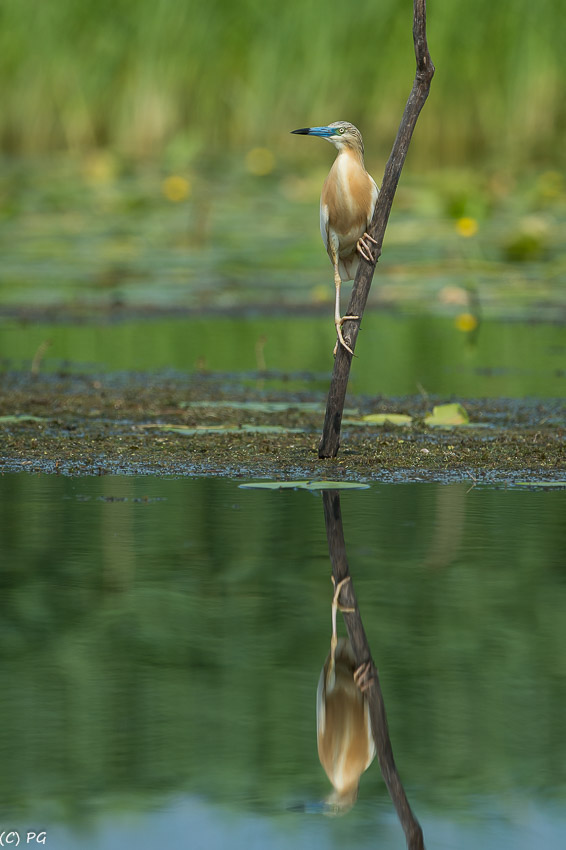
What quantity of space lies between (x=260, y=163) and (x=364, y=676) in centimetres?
1317

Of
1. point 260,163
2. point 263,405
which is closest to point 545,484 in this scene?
point 263,405

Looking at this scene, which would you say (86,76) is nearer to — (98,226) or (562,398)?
(98,226)

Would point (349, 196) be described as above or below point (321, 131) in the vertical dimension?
below

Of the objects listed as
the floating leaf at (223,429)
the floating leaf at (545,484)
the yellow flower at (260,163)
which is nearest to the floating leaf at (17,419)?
the floating leaf at (223,429)

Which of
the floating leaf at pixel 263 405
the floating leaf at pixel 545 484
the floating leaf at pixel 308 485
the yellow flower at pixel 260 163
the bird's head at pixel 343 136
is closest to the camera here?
the floating leaf at pixel 308 485

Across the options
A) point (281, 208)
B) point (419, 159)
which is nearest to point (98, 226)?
point (281, 208)

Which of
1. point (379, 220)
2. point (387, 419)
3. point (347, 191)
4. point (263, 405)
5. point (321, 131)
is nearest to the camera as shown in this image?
point (379, 220)

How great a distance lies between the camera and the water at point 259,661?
2648mm

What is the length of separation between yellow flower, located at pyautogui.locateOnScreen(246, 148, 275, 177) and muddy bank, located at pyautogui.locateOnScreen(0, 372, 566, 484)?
8.35m

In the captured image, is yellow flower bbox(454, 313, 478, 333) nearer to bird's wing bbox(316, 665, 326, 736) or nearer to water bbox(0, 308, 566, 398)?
water bbox(0, 308, 566, 398)

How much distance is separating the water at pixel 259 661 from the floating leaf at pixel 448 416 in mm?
1262

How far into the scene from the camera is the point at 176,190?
14609 millimetres

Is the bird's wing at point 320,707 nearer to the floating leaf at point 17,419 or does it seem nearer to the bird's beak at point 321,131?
the bird's beak at point 321,131

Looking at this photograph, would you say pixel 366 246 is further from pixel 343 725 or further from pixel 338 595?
pixel 343 725
